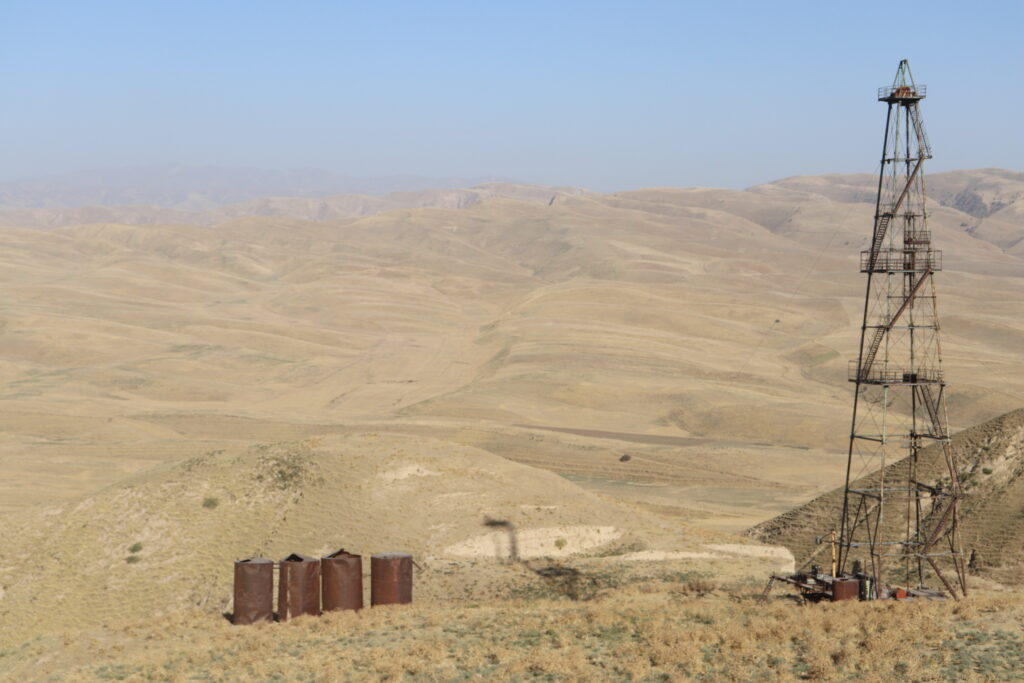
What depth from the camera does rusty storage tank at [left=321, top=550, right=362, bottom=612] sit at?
26.2 meters

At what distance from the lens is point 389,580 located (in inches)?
1054

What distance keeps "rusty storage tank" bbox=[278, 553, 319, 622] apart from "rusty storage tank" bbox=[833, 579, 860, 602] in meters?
12.2

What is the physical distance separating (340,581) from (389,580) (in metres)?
→ 1.25

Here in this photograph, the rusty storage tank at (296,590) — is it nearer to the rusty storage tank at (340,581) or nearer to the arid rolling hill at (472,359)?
the rusty storage tank at (340,581)

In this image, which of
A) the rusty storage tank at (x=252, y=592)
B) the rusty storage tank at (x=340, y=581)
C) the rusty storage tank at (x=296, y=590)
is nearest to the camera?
the rusty storage tank at (x=252, y=592)

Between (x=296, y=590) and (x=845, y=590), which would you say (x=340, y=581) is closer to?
(x=296, y=590)

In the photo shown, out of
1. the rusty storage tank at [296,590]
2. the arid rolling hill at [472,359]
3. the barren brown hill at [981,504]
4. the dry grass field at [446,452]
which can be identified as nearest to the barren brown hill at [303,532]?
the dry grass field at [446,452]

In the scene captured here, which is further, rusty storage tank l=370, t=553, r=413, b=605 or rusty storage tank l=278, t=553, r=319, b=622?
rusty storage tank l=370, t=553, r=413, b=605

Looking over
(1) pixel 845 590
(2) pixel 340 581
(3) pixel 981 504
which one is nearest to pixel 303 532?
(2) pixel 340 581

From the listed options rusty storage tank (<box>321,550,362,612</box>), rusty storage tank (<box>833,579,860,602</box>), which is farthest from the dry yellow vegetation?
rusty storage tank (<box>833,579,860,602</box>)

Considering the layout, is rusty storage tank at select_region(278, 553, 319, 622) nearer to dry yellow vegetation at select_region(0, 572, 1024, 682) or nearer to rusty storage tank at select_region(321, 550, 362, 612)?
rusty storage tank at select_region(321, 550, 362, 612)

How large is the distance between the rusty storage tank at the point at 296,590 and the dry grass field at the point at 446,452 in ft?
3.31

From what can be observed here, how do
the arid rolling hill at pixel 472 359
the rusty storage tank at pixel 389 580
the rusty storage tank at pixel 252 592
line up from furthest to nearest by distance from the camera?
1. the arid rolling hill at pixel 472 359
2. the rusty storage tank at pixel 389 580
3. the rusty storage tank at pixel 252 592

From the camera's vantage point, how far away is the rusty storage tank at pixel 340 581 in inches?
1032
